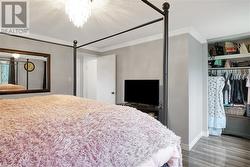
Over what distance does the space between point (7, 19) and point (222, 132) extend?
468cm

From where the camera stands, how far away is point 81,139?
748mm

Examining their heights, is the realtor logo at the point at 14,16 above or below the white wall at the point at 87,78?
above

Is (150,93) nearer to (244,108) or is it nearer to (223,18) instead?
(223,18)

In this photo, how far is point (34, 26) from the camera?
301 cm

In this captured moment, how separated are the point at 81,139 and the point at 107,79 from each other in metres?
3.74

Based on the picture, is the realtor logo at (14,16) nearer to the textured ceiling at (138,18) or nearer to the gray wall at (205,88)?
the textured ceiling at (138,18)

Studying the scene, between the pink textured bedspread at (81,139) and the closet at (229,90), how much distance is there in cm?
323

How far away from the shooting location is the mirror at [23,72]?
10.2ft

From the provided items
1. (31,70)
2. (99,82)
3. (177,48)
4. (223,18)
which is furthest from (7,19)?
(223,18)

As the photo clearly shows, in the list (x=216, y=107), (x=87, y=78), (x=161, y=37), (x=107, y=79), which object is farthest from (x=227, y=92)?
(x=87, y=78)

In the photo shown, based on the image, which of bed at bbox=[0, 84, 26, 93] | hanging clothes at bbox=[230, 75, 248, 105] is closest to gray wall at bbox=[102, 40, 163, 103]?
hanging clothes at bbox=[230, 75, 248, 105]

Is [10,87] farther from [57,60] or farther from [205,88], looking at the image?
[205,88]

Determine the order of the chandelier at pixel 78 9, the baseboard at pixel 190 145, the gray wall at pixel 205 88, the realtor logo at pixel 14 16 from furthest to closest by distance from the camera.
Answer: the gray wall at pixel 205 88 → the baseboard at pixel 190 145 → the realtor logo at pixel 14 16 → the chandelier at pixel 78 9

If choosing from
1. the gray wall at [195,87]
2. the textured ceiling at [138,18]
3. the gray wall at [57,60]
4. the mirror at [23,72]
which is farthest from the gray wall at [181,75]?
the mirror at [23,72]
